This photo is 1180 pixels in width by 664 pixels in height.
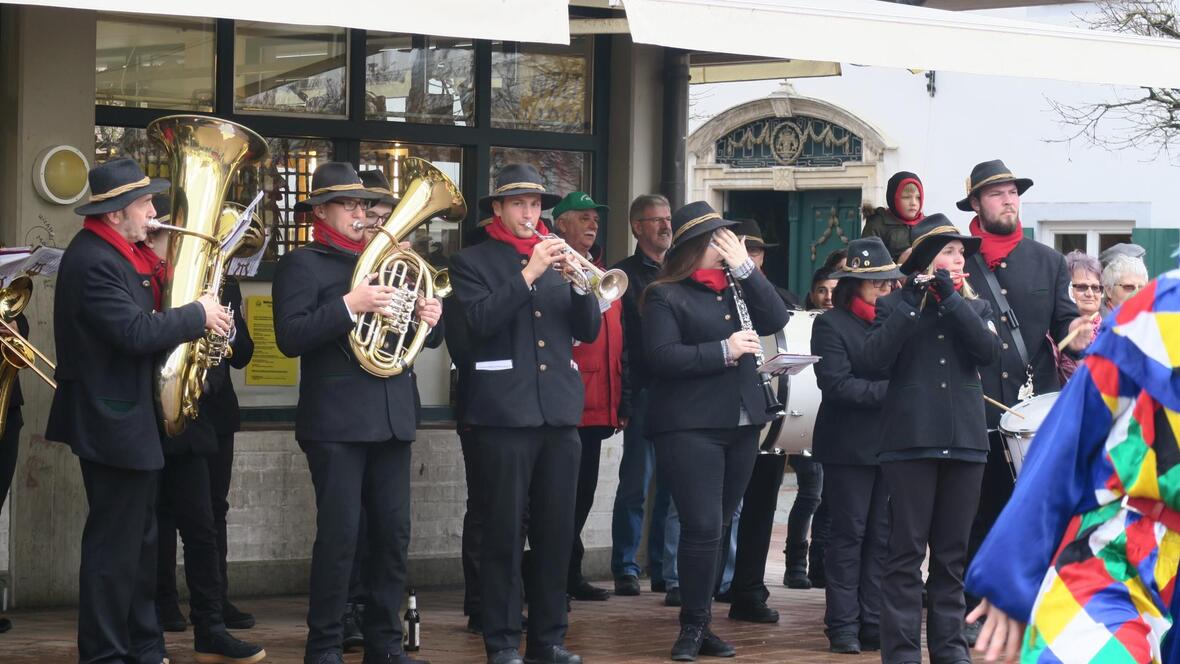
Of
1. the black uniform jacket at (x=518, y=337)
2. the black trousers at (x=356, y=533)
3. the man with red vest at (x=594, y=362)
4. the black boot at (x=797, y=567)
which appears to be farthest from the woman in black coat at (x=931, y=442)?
the black boot at (x=797, y=567)

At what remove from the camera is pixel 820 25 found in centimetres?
715

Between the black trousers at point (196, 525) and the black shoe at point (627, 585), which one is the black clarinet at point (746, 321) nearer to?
the black shoe at point (627, 585)

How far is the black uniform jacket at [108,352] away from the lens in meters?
6.30

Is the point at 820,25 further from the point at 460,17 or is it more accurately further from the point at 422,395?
the point at 422,395

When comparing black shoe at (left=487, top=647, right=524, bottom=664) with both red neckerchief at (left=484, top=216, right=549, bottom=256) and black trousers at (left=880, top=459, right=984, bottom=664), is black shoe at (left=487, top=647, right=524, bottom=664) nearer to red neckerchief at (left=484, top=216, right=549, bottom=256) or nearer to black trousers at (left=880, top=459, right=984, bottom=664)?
black trousers at (left=880, top=459, right=984, bottom=664)

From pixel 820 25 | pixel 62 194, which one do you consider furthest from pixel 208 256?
pixel 820 25

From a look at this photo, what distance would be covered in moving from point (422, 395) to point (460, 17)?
12.1 ft

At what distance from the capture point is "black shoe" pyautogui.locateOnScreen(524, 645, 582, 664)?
7.26 metres

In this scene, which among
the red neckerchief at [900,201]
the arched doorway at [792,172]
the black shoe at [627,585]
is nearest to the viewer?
the black shoe at [627,585]

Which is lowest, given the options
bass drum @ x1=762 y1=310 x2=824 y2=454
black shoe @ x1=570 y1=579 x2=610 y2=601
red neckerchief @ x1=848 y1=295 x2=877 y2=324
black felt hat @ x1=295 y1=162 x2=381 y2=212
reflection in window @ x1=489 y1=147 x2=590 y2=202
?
black shoe @ x1=570 y1=579 x2=610 y2=601

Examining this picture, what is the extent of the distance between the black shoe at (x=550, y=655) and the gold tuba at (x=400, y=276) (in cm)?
130

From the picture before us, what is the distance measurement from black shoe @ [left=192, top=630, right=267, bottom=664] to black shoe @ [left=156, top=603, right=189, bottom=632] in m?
0.70

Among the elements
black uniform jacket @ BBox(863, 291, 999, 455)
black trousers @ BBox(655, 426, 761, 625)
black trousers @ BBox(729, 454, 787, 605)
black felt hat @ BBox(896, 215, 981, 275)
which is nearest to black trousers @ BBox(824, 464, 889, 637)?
black trousers @ BBox(655, 426, 761, 625)

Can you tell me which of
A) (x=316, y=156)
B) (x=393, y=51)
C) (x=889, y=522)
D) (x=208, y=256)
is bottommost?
(x=889, y=522)
